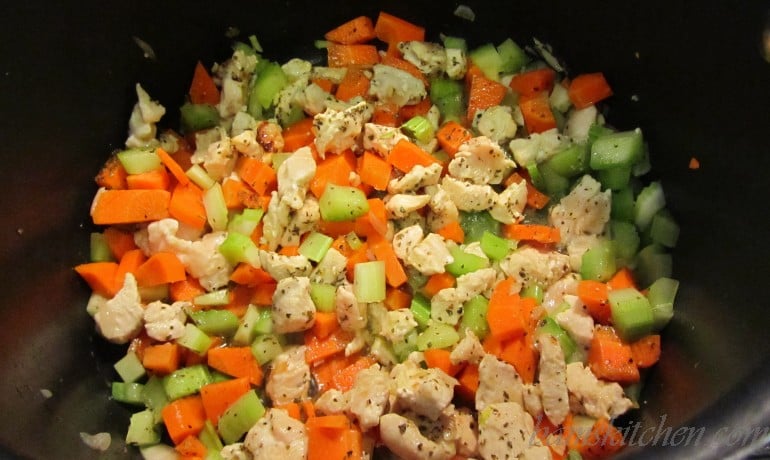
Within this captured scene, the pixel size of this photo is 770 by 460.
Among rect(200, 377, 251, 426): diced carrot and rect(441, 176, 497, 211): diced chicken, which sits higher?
rect(441, 176, 497, 211): diced chicken

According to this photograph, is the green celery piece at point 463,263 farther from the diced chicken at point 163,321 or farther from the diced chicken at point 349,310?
the diced chicken at point 163,321

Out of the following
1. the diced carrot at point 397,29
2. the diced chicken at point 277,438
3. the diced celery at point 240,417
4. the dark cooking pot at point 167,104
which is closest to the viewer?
the dark cooking pot at point 167,104

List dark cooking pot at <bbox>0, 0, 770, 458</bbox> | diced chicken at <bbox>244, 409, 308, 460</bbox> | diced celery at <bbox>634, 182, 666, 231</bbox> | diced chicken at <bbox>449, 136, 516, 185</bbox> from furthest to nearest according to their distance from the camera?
diced chicken at <bbox>449, 136, 516, 185</bbox>, diced celery at <bbox>634, 182, 666, 231</bbox>, diced chicken at <bbox>244, 409, 308, 460</bbox>, dark cooking pot at <bbox>0, 0, 770, 458</bbox>

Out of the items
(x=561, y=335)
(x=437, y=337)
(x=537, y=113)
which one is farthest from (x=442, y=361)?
(x=537, y=113)

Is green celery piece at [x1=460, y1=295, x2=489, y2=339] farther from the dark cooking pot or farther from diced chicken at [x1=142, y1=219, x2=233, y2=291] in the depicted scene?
diced chicken at [x1=142, y1=219, x2=233, y2=291]

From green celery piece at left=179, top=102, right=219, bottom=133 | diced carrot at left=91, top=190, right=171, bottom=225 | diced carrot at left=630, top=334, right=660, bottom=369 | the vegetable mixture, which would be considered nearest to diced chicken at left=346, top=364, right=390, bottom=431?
the vegetable mixture

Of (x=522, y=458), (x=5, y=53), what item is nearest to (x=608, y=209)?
(x=522, y=458)

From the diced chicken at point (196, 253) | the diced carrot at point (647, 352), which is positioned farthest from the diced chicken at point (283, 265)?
the diced carrot at point (647, 352)
